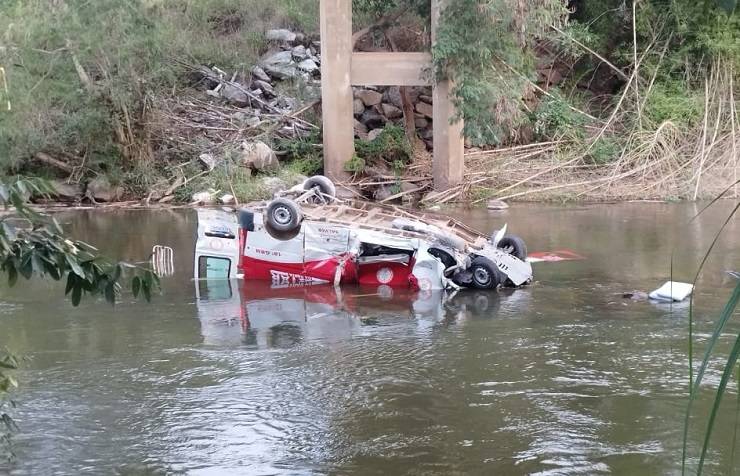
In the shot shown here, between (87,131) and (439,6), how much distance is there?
9.93 meters

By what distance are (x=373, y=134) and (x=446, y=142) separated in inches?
131

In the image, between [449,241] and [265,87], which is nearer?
[449,241]

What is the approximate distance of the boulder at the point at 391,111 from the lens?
2612cm

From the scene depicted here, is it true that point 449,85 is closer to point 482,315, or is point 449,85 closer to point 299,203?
point 299,203

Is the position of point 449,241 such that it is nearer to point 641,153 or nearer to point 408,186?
point 408,186

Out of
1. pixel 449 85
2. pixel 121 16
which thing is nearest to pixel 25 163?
pixel 121 16

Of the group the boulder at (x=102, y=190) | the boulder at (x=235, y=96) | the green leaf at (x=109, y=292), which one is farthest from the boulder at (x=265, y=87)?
the green leaf at (x=109, y=292)

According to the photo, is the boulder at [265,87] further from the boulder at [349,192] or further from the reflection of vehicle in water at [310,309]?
the reflection of vehicle in water at [310,309]

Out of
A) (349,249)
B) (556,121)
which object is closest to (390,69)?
(556,121)

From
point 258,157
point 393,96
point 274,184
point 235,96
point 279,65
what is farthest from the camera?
point 279,65

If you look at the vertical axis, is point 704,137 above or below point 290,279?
above

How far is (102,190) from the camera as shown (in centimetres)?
2370

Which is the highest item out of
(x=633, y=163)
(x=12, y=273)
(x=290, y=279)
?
(x=633, y=163)

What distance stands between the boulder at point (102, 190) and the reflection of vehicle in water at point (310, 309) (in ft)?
33.8
